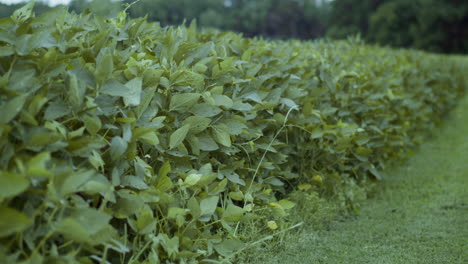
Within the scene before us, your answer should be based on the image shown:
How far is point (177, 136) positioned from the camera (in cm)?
222

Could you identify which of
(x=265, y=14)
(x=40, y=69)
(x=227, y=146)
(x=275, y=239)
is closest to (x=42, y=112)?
(x=40, y=69)

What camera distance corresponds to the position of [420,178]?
4.93 meters

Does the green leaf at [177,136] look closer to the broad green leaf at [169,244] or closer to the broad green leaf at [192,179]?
the broad green leaf at [192,179]

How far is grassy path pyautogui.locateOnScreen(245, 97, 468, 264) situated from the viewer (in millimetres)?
2822

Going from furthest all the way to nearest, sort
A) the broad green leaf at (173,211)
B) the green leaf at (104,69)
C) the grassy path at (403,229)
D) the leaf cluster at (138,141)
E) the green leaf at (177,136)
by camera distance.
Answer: the grassy path at (403,229) → the green leaf at (177,136) → the broad green leaf at (173,211) → the green leaf at (104,69) → the leaf cluster at (138,141)

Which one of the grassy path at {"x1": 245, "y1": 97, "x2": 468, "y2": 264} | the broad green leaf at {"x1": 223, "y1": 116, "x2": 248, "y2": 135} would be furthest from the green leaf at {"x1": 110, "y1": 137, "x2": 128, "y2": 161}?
the grassy path at {"x1": 245, "y1": 97, "x2": 468, "y2": 264}

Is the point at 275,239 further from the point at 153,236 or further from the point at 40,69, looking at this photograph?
the point at 40,69

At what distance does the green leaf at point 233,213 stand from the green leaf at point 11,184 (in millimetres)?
1221

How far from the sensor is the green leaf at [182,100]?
7.55 feet

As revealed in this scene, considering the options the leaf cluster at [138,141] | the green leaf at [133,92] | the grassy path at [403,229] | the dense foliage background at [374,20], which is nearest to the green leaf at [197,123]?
the leaf cluster at [138,141]

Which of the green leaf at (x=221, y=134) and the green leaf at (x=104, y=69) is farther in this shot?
the green leaf at (x=221, y=134)

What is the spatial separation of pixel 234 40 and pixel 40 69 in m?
2.09

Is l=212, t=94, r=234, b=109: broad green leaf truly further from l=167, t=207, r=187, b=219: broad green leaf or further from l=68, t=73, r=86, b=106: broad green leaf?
l=68, t=73, r=86, b=106: broad green leaf

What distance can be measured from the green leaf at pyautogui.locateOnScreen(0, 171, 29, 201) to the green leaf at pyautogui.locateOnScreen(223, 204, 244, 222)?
122cm
